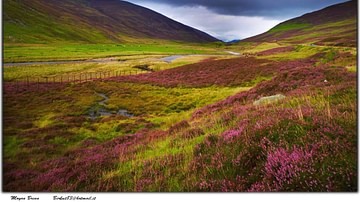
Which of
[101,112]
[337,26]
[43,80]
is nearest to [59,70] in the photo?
[43,80]

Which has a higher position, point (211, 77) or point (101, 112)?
point (211, 77)

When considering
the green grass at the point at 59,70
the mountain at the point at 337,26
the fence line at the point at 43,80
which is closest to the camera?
the mountain at the point at 337,26

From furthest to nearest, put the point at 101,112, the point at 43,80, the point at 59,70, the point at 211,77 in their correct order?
the point at 59,70
the point at 211,77
the point at 43,80
the point at 101,112

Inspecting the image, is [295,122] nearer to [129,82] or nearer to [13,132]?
[13,132]

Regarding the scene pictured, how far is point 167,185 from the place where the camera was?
14.7 ft

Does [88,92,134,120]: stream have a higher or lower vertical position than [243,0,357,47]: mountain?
lower

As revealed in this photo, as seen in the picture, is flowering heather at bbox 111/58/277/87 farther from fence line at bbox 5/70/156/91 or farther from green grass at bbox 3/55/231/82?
green grass at bbox 3/55/231/82

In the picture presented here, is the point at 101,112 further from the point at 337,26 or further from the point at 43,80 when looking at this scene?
the point at 337,26

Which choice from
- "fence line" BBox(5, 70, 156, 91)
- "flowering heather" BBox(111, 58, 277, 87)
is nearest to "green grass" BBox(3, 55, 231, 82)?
"fence line" BBox(5, 70, 156, 91)

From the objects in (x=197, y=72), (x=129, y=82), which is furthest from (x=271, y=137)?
(x=197, y=72)

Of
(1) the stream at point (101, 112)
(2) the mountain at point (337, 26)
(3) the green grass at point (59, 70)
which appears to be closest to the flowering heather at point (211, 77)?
(2) the mountain at point (337, 26)

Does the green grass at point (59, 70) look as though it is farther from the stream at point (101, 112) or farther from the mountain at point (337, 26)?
the mountain at point (337, 26)

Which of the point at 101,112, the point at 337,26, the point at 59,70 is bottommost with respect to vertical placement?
the point at 59,70

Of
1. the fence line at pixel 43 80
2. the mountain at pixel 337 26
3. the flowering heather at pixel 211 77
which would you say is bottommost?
the fence line at pixel 43 80
